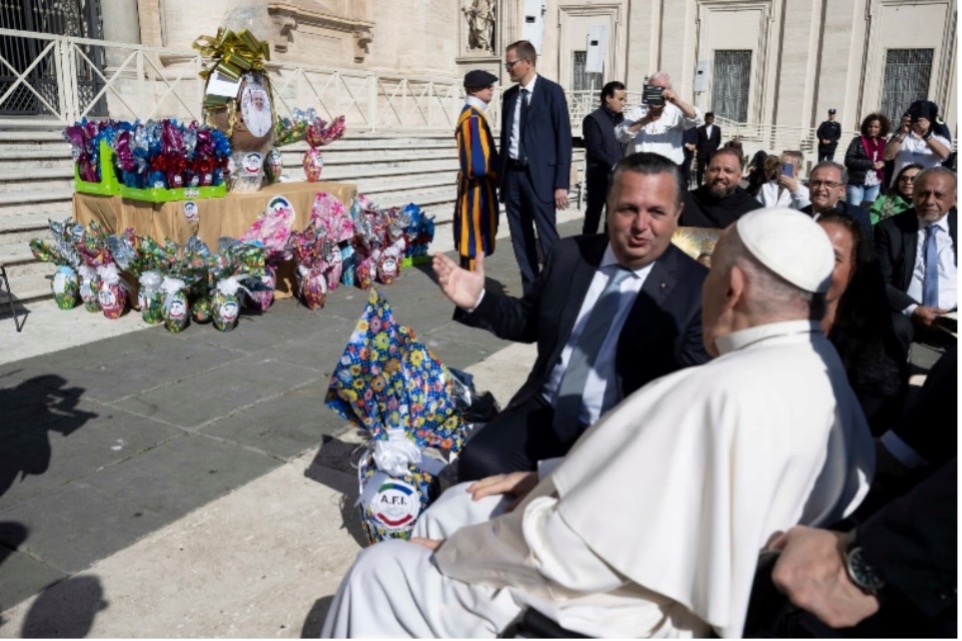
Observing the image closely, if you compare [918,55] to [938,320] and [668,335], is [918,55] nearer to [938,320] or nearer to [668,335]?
[938,320]

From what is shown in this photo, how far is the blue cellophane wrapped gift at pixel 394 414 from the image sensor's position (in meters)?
2.99

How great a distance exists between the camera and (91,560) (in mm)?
3109

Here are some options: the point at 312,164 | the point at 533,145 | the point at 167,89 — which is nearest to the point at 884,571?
the point at 533,145

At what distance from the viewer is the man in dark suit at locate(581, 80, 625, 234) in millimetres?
→ 7715

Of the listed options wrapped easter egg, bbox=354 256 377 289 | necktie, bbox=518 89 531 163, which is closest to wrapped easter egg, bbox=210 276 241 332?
wrapped easter egg, bbox=354 256 377 289

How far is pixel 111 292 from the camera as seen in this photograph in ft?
20.2

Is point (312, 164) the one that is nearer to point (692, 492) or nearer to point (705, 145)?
point (692, 492)

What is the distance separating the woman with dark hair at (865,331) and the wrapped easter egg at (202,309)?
436 cm

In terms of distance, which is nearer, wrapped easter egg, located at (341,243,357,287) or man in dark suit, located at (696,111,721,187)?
wrapped easter egg, located at (341,243,357,287)

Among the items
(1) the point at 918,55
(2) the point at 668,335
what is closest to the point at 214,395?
(2) the point at 668,335

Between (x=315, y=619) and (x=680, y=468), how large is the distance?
1.70 metres

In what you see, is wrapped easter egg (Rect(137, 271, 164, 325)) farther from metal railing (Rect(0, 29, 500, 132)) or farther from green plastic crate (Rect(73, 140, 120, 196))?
metal railing (Rect(0, 29, 500, 132))

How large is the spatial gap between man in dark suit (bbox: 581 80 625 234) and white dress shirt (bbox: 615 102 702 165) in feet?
0.70

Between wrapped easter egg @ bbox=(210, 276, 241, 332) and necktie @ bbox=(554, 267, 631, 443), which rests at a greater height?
necktie @ bbox=(554, 267, 631, 443)
